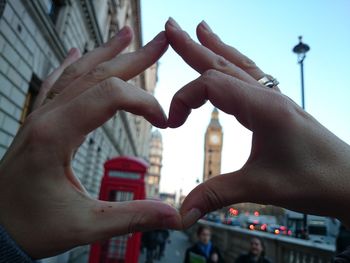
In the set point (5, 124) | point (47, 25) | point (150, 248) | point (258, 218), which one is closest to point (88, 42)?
point (47, 25)

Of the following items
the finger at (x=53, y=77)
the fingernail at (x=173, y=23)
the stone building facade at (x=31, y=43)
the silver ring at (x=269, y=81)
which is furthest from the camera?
the stone building facade at (x=31, y=43)

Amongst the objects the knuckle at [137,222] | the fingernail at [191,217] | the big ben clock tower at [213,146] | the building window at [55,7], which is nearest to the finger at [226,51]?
the fingernail at [191,217]

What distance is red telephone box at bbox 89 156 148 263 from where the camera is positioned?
793cm

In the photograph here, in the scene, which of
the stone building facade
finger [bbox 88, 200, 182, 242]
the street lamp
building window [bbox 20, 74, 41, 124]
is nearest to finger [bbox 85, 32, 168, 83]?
finger [bbox 88, 200, 182, 242]

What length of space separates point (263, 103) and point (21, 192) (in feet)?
2.85

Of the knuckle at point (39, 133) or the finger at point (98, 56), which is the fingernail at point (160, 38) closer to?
the finger at point (98, 56)

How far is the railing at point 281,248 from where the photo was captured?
20.2 feet

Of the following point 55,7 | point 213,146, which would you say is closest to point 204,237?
point 55,7

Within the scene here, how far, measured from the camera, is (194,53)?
1551 millimetres

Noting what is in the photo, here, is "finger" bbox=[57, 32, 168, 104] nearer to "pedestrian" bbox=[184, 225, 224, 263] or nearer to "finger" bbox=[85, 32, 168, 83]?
"finger" bbox=[85, 32, 168, 83]

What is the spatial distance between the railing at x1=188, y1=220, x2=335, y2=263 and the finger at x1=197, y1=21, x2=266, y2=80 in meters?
5.33

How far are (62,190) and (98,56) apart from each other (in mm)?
896

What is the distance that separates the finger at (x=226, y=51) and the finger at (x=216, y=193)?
2.30 ft

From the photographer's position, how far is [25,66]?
8203 mm
